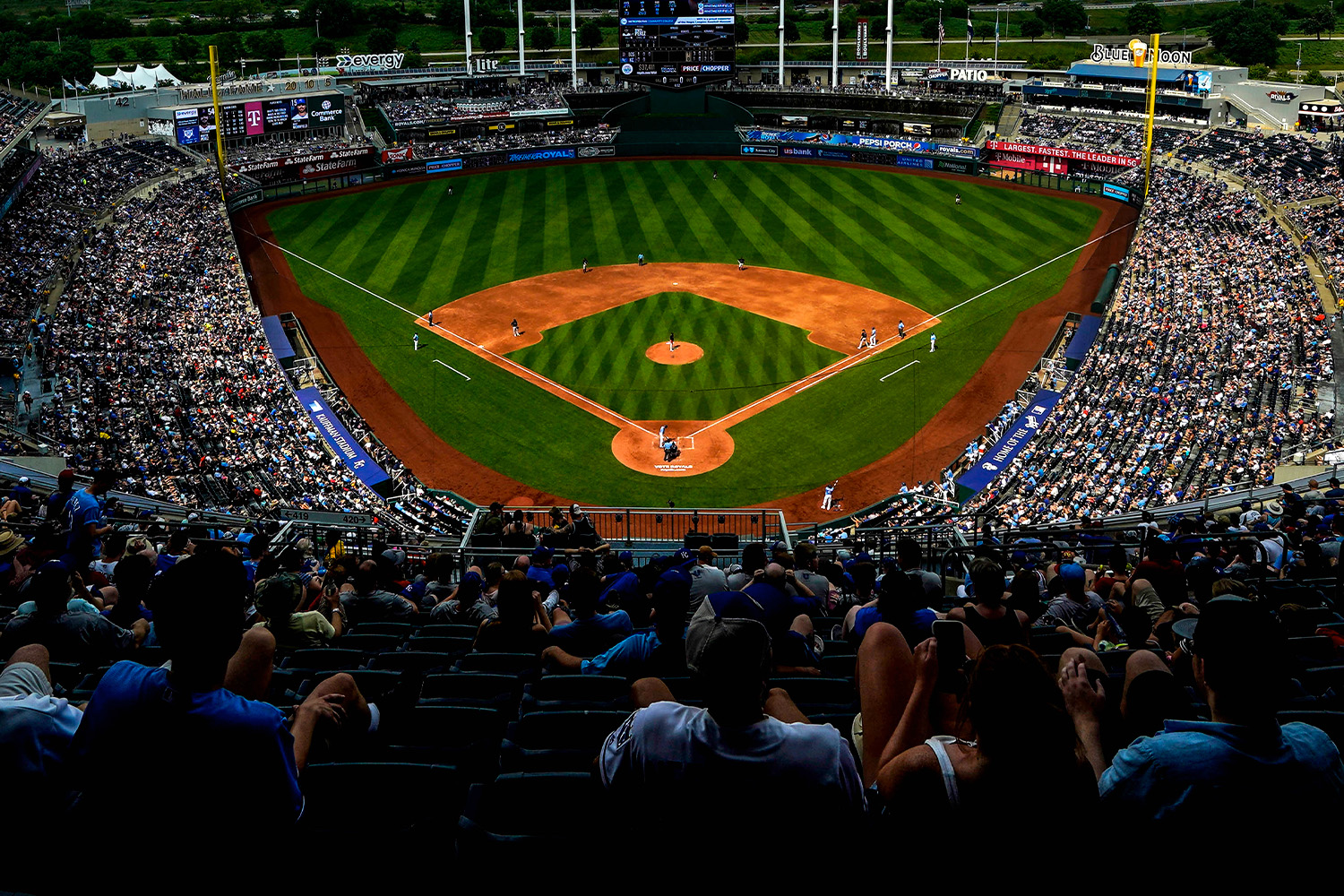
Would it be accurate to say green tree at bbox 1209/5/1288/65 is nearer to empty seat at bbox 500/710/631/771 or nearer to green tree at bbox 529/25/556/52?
green tree at bbox 529/25/556/52

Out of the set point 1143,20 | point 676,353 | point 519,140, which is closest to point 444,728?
point 676,353

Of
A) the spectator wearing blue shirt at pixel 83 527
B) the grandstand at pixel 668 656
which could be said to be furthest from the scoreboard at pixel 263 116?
the spectator wearing blue shirt at pixel 83 527

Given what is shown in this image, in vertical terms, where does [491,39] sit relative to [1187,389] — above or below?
above

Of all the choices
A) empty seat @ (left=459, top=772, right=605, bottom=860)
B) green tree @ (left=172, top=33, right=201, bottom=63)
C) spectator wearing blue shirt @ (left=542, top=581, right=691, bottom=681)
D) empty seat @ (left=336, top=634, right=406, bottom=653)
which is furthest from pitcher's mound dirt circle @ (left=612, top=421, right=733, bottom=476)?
green tree @ (left=172, top=33, right=201, bottom=63)

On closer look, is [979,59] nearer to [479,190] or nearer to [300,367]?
[479,190]

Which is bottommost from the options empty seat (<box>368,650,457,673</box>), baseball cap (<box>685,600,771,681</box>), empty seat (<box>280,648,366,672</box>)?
empty seat (<box>280,648,366,672</box>)

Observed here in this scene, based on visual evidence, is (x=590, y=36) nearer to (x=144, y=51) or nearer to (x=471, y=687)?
(x=144, y=51)
